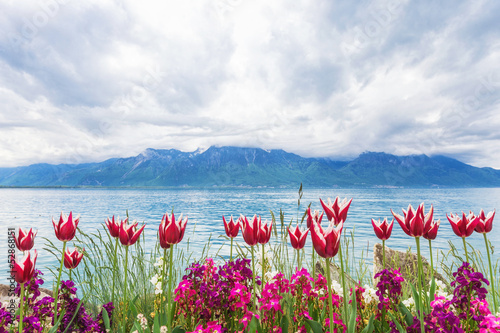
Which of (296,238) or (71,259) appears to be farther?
(71,259)

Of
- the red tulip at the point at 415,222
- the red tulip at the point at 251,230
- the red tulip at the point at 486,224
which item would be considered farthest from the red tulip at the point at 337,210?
the red tulip at the point at 486,224

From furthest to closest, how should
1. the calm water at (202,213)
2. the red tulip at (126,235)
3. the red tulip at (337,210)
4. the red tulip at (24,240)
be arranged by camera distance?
the calm water at (202,213)
the red tulip at (126,235)
the red tulip at (24,240)
the red tulip at (337,210)

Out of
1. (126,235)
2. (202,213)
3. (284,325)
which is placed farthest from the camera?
(202,213)

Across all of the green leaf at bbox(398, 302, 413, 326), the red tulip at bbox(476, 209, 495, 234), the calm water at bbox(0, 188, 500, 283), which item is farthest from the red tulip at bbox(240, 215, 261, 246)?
the red tulip at bbox(476, 209, 495, 234)

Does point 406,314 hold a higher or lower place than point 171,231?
lower

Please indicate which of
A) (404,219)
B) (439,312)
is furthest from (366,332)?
(404,219)

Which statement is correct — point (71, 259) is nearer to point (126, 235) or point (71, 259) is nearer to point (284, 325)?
point (126, 235)

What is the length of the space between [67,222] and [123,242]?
0.52 metres

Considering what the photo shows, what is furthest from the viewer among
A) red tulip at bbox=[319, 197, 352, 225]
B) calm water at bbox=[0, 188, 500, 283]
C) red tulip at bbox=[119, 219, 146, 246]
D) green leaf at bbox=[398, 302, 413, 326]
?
calm water at bbox=[0, 188, 500, 283]

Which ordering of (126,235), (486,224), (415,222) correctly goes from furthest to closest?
(486,224) < (126,235) < (415,222)

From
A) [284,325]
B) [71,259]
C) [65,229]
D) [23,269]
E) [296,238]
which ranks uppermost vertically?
[65,229]

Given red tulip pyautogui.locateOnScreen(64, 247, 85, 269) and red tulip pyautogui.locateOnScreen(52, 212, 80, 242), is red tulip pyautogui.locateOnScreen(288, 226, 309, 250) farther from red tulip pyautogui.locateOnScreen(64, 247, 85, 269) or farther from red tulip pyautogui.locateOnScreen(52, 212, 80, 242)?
red tulip pyautogui.locateOnScreen(64, 247, 85, 269)

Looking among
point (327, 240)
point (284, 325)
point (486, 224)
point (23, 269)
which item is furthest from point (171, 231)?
point (486, 224)

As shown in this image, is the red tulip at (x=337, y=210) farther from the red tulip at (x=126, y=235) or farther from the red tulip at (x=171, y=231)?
the red tulip at (x=126, y=235)
